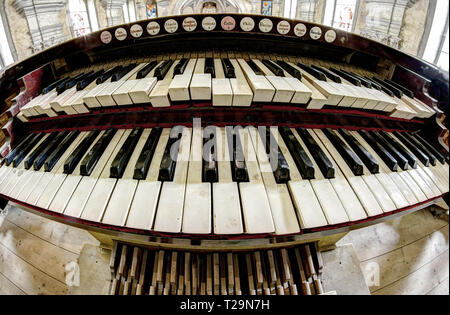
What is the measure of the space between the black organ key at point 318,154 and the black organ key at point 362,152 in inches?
8.7

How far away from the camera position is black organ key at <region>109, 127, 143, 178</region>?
0.82m

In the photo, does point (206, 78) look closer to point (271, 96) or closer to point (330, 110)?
point (271, 96)

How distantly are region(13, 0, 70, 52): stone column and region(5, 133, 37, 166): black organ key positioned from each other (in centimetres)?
650

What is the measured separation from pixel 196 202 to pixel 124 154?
18.1 inches

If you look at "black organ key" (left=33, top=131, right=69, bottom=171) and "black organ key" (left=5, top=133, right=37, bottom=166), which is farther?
"black organ key" (left=5, top=133, right=37, bottom=166)

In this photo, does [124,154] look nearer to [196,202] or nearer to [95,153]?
[95,153]

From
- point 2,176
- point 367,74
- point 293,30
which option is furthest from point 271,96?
point 2,176

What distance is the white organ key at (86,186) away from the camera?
2.46 ft

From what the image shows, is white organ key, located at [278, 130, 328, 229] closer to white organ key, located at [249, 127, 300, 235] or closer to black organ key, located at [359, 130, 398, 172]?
white organ key, located at [249, 127, 300, 235]

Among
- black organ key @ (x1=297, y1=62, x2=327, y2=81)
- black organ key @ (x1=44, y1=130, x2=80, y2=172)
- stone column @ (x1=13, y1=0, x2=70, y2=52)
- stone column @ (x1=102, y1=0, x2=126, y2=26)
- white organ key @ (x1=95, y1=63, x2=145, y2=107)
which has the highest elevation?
stone column @ (x1=102, y1=0, x2=126, y2=26)

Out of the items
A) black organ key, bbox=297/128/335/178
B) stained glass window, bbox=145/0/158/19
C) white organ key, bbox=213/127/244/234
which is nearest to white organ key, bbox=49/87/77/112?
white organ key, bbox=213/127/244/234

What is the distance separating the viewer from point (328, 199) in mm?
749

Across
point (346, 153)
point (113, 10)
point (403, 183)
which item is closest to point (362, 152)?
point (346, 153)
